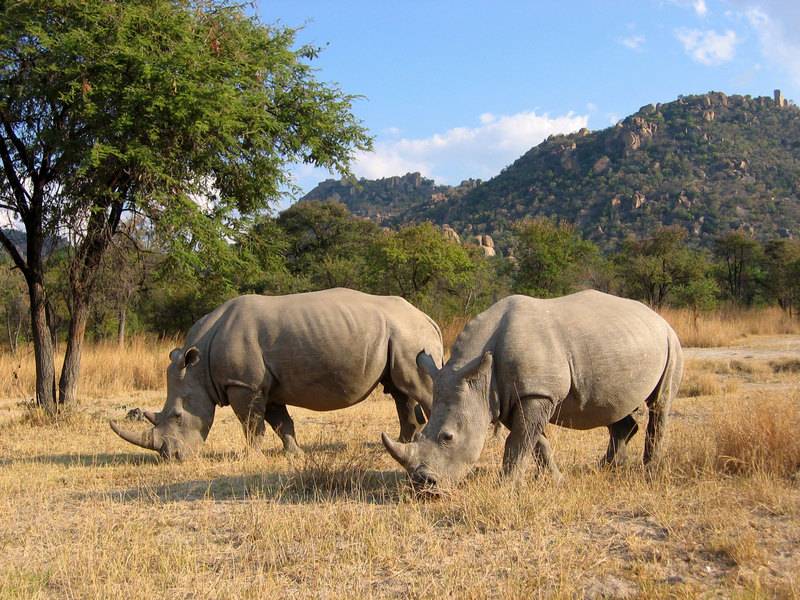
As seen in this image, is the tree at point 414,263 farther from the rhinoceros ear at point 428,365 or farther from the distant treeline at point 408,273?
the rhinoceros ear at point 428,365

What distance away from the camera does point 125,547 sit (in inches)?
174

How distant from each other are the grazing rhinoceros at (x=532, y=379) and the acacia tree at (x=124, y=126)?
548cm

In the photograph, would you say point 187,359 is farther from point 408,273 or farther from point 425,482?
point 408,273

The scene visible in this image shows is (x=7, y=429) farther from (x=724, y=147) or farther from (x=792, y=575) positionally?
(x=724, y=147)

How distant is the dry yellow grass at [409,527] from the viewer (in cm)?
372

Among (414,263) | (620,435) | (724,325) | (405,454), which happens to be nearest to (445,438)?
(405,454)

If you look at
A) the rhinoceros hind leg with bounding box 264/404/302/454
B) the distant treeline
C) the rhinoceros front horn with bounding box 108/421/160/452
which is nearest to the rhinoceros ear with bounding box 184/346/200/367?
the rhinoceros front horn with bounding box 108/421/160/452

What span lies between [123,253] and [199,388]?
14.7ft

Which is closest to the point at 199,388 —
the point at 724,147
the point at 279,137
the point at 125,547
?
the point at 125,547

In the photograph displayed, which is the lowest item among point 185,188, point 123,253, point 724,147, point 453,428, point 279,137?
point 453,428

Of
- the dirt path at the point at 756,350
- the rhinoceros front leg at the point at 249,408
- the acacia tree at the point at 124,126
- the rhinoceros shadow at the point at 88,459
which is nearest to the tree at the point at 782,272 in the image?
the dirt path at the point at 756,350

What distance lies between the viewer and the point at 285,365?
7.43 metres

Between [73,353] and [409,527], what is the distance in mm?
7959

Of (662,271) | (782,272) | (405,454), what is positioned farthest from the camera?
(782,272)
